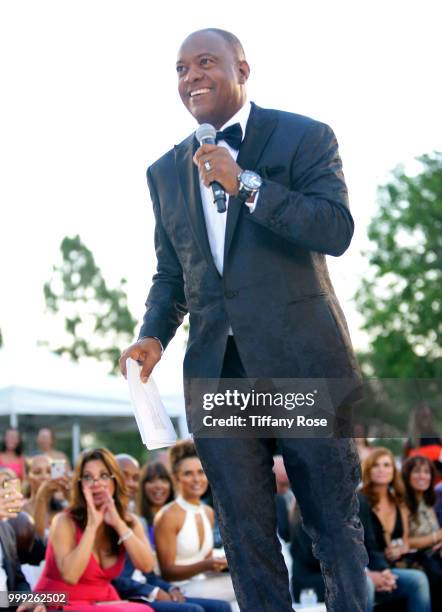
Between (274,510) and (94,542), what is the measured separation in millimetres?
2922

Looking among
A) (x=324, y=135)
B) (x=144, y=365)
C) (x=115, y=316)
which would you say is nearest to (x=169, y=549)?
(x=144, y=365)

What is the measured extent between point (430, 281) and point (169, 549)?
27662 mm

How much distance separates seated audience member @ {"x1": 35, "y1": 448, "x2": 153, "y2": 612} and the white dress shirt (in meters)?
2.67

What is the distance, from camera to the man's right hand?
2.96m

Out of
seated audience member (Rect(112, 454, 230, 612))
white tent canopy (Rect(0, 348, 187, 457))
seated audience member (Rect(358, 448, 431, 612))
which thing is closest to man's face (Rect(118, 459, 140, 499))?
seated audience member (Rect(112, 454, 230, 612))

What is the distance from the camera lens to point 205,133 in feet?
9.14

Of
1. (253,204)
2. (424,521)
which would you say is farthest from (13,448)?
(253,204)

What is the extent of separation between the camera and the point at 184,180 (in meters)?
3.04

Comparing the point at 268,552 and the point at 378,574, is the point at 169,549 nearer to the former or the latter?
the point at 378,574

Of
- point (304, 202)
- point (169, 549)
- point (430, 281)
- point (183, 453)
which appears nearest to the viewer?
point (304, 202)

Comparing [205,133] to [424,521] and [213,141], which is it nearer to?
[213,141]

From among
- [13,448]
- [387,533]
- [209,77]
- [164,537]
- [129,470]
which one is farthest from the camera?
[13,448]

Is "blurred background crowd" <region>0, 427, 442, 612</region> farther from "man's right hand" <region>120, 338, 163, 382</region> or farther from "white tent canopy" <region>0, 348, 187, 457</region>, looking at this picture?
"white tent canopy" <region>0, 348, 187, 457</region>

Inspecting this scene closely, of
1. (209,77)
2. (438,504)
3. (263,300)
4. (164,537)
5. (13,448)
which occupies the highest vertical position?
(13,448)
